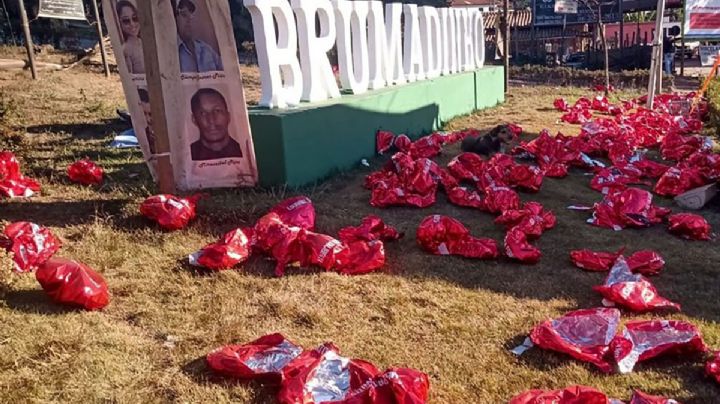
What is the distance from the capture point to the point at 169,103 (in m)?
5.20

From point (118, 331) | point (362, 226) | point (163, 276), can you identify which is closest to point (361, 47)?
point (362, 226)

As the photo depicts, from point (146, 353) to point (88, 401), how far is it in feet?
1.50

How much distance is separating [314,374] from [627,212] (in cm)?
353

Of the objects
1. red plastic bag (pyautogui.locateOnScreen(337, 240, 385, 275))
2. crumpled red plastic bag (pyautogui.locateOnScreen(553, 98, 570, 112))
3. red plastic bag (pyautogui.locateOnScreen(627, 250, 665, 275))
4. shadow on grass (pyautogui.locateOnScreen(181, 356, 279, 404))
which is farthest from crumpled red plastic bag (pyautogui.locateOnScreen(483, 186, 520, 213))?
crumpled red plastic bag (pyautogui.locateOnScreen(553, 98, 570, 112))

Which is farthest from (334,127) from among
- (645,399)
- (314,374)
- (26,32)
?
(26,32)

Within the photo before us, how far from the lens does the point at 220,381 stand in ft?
9.44

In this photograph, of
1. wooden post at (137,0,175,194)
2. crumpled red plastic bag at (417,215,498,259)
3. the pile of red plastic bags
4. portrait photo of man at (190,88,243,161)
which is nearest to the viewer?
the pile of red plastic bags

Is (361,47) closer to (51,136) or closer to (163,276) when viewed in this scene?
(51,136)

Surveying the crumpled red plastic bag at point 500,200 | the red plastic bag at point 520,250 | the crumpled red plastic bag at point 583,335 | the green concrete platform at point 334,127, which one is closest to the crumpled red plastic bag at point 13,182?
the green concrete platform at point 334,127

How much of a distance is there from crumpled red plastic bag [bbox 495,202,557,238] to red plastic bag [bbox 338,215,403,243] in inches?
36.7

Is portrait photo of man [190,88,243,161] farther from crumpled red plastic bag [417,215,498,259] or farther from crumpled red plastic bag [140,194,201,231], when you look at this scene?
crumpled red plastic bag [417,215,498,259]

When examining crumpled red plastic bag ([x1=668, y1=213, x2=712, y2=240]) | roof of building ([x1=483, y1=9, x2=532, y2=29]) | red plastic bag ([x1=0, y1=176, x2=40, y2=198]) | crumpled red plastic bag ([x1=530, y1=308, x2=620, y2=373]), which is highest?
roof of building ([x1=483, y1=9, x2=532, y2=29])

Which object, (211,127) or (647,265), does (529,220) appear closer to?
(647,265)

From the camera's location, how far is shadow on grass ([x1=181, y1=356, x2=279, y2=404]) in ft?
9.07
